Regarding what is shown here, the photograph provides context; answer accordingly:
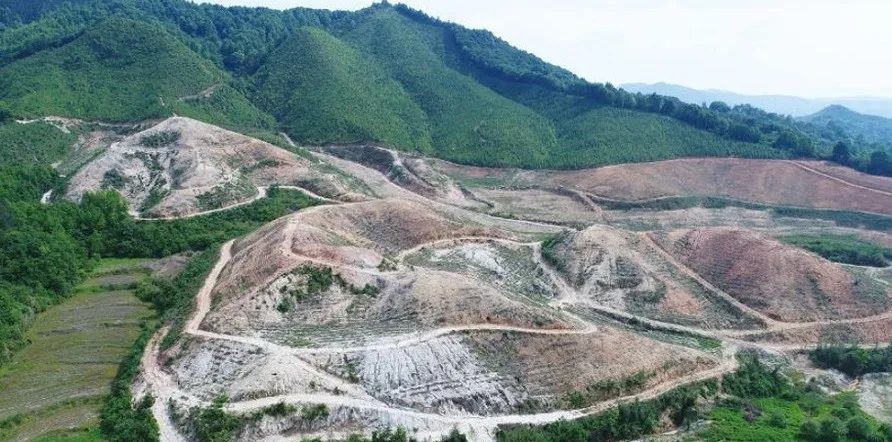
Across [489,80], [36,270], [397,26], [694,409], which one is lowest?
[694,409]

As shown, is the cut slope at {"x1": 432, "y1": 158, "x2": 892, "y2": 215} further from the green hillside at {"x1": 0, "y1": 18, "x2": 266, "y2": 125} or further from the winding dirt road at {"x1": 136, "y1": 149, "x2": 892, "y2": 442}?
the green hillside at {"x1": 0, "y1": 18, "x2": 266, "y2": 125}

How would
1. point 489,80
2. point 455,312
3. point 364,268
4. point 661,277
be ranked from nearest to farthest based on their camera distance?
1. point 455,312
2. point 364,268
3. point 661,277
4. point 489,80

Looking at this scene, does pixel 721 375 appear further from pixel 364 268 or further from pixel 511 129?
pixel 511 129

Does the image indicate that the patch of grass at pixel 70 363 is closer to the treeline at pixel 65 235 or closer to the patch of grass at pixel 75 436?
the patch of grass at pixel 75 436

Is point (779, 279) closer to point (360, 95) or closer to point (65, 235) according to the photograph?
point (65, 235)

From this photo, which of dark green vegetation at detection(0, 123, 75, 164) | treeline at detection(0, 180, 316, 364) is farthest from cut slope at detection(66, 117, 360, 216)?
dark green vegetation at detection(0, 123, 75, 164)

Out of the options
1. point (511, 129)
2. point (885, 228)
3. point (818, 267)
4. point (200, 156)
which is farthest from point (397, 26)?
point (818, 267)

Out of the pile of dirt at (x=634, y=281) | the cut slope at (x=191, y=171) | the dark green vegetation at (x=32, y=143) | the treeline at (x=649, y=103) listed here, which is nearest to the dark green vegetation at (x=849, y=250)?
the pile of dirt at (x=634, y=281)
